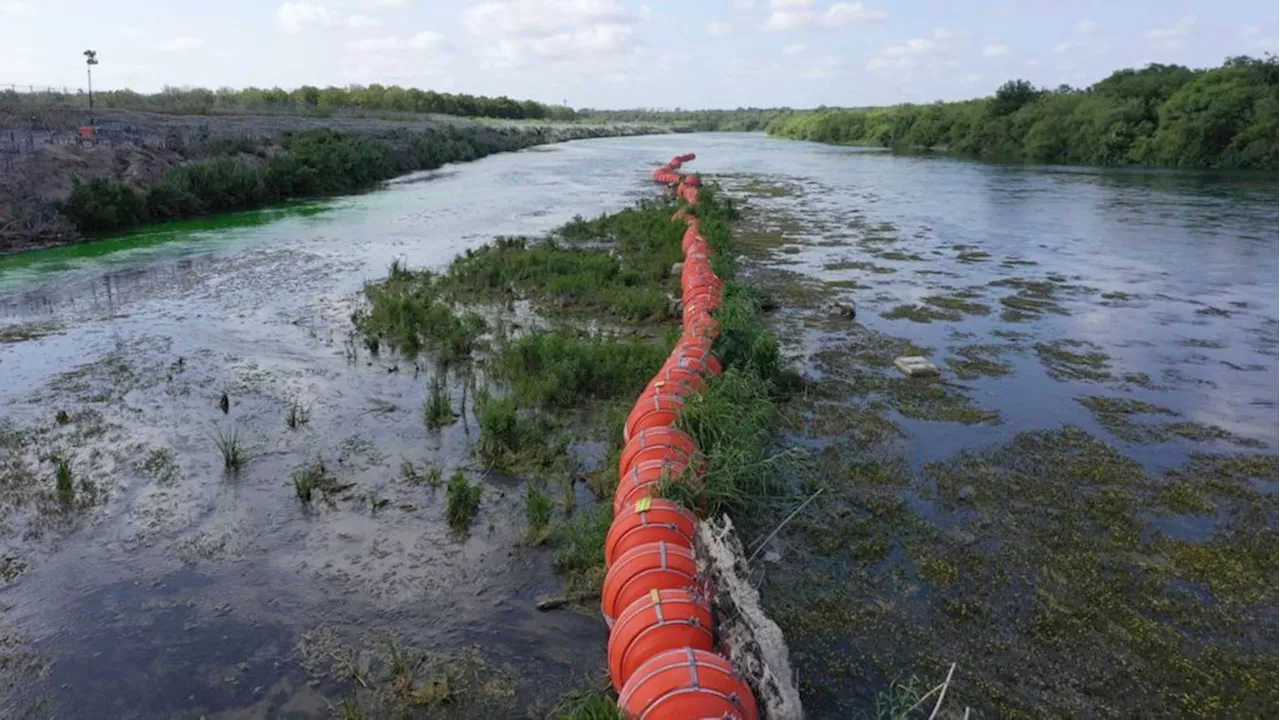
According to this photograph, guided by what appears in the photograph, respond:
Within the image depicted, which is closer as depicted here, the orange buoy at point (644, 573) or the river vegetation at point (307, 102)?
the orange buoy at point (644, 573)

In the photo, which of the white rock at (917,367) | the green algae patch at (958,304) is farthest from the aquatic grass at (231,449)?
the green algae patch at (958,304)

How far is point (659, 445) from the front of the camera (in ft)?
21.4

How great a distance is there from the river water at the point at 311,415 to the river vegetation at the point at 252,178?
162 cm

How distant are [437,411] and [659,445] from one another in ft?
11.0

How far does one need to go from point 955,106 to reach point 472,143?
136ft

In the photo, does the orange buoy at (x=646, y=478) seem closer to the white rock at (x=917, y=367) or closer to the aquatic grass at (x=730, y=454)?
the aquatic grass at (x=730, y=454)

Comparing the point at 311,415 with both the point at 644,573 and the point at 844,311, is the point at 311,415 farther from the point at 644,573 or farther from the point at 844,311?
the point at 844,311

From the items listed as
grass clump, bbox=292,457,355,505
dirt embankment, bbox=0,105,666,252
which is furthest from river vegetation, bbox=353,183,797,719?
dirt embankment, bbox=0,105,666,252

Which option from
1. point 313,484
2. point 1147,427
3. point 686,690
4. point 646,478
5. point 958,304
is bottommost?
point 313,484

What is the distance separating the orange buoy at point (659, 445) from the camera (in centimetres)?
645

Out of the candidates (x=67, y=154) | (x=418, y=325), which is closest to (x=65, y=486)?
(x=418, y=325)

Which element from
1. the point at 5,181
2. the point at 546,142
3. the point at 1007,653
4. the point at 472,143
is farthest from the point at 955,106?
the point at 1007,653

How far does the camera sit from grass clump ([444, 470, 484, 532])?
6.79m

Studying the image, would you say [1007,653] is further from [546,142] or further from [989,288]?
[546,142]
